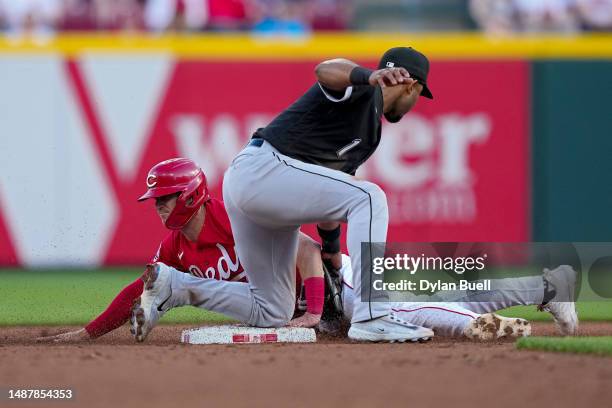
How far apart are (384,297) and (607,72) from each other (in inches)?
242

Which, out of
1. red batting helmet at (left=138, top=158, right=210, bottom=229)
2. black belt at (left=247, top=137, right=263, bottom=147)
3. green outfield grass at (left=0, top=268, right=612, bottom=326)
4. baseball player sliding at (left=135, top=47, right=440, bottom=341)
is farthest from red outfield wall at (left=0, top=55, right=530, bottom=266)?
black belt at (left=247, top=137, right=263, bottom=147)

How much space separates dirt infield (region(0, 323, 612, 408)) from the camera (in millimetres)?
3527

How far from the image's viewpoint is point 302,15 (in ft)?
37.6

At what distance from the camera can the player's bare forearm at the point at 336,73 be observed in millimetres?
4668

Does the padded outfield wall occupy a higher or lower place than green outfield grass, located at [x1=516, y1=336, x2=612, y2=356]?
higher

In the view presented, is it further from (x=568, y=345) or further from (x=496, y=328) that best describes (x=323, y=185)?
(x=568, y=345)

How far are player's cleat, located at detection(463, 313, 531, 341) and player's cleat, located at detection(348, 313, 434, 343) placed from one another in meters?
0.37

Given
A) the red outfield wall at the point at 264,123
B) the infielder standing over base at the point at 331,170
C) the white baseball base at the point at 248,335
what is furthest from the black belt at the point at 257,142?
the red outfield wall at the point at 264,123

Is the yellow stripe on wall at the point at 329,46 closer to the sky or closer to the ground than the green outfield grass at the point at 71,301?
closer to the sky

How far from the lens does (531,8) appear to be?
1146 centimetres

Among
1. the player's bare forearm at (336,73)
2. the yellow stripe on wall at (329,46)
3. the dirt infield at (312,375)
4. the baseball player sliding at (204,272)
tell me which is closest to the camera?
the dirt infield at (312,375)

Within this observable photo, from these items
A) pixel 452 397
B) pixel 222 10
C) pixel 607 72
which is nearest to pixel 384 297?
pixel 452 397

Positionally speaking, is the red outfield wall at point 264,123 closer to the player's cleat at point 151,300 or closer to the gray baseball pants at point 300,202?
the player's cleat at point 151,300

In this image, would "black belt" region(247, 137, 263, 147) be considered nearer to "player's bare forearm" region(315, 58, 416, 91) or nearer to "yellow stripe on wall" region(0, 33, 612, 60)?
"player's bare forearm" region(315, 58, 416, 91)
